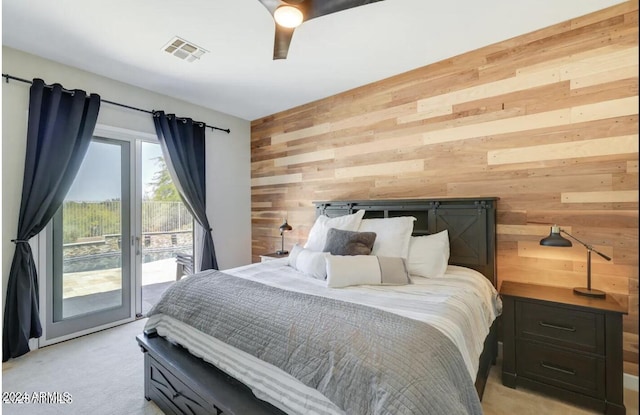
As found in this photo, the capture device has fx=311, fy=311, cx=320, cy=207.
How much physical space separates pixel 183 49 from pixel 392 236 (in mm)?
2546

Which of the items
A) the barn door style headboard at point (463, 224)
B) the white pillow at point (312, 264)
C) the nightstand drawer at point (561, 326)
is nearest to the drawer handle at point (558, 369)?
the nightstand drawer at point (561, 326)

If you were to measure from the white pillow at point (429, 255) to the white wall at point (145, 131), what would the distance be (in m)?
2.88

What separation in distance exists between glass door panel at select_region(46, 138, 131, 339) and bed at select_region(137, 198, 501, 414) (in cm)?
163

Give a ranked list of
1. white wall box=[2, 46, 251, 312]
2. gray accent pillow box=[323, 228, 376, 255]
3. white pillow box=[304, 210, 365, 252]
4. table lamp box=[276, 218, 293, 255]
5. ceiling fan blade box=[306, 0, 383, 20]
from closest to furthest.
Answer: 1. ceiling fan blade box=[306, 0, 383, 20]
2. gray accent pillow box=[323, 228, 376, 255]
3. white wall box=[2, 46, 251, 312]
4. white pillow box=[304, 210, 365, 252]
5. table lamp box=[276, 218, 293, 255]

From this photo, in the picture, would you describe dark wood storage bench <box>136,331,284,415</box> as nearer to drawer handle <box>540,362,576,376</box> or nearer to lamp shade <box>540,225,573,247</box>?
drawer handle <box>540,362,576,376</box>

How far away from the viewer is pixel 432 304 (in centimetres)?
184

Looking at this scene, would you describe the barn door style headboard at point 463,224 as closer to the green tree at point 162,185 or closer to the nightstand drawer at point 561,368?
the nightstand drawer at point 561,368

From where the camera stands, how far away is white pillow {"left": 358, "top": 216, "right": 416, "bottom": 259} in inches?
105

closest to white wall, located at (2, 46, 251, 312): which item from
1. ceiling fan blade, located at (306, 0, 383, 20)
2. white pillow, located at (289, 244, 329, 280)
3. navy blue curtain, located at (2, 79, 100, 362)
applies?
navy blue curtain, located at (2, 79, 100, 362)

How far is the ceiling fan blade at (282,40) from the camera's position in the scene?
6.90 ft

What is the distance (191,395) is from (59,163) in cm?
260

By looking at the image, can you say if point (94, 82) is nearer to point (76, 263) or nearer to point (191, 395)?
point (76, 263)

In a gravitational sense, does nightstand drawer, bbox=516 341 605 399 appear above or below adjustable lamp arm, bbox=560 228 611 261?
below

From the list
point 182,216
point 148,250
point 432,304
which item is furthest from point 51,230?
point 432,304
